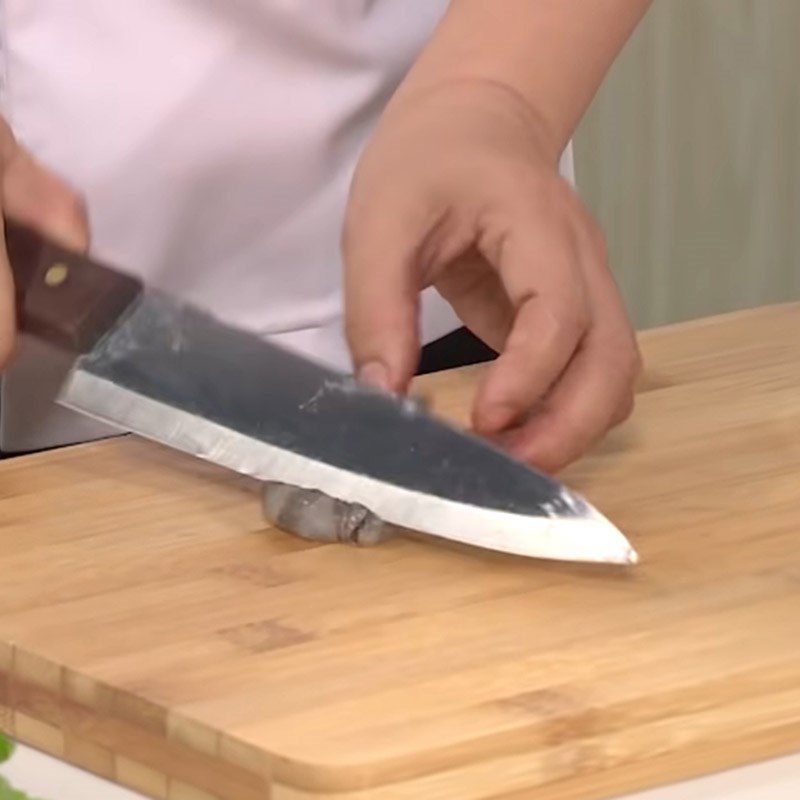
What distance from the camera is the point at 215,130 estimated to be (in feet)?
3.68

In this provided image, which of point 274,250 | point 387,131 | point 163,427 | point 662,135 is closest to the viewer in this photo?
point 163,427

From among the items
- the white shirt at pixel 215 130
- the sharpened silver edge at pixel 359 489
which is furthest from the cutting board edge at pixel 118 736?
the white shirt at pixel 215 130

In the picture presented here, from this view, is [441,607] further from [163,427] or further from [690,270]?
[690,270]

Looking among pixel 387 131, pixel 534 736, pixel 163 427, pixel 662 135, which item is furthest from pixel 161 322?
pixel 662 135

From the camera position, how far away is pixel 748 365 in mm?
1161

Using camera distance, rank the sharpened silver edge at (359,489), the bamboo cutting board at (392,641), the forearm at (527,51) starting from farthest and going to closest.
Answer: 1. the forearm at (527,51)
2. the sharpened silver edge at (359,489)
3. the bamboo cutting board at (392,641)

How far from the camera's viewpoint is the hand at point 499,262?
98cm

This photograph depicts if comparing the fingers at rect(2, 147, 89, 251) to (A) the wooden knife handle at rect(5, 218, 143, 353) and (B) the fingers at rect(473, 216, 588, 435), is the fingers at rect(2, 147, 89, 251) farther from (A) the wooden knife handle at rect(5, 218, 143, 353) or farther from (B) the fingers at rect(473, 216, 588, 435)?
(B) the fingers at rect(473, 216, 588, 435)

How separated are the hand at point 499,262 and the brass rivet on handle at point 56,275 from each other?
130mm

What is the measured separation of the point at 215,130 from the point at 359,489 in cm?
28

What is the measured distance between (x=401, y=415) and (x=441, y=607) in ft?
0.35

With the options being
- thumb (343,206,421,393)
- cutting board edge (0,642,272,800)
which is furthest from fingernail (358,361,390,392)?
cutting board edge (0,642,272,800)

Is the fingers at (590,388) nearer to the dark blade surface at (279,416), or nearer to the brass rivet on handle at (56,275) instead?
the dark blade surface at (279,416)

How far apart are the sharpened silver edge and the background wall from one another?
56.7 inches
